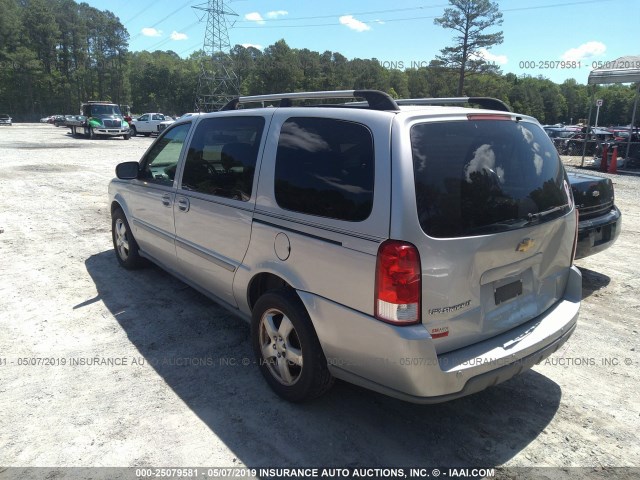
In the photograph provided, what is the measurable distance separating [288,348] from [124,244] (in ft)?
11.4

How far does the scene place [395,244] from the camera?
232 cm

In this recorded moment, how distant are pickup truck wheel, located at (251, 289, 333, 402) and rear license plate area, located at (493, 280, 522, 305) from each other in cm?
111

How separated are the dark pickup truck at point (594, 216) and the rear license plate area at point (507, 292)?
2.56 meters

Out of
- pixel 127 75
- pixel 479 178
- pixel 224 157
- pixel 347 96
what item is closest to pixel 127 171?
pixel 224 157

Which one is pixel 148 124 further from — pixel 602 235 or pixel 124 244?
pixel 602 235

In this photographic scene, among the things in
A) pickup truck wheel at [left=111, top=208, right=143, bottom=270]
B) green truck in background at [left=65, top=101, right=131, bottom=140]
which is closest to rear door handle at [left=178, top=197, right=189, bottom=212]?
pickup truck wheel at [left=111, top=208, right=143, bottom=270]

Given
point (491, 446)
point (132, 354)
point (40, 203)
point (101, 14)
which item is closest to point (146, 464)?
point (132, 354)

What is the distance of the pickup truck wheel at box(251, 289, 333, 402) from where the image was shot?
9.37 feet

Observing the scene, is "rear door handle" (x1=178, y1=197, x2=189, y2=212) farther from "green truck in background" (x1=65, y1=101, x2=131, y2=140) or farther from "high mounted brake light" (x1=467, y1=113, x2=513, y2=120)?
"green truck in background" (x1=65, y1=101, x2=131, y2=140)

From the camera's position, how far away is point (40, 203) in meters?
9.62

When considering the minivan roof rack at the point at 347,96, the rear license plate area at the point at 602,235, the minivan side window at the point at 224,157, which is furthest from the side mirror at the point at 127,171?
the rear license plate area at the point at 602,235

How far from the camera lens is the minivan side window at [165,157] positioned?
440 cm

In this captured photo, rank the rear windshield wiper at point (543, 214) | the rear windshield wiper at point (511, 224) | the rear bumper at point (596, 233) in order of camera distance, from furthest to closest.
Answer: the rear bumper at point (596, 233) → the rear windshield wiper at point (543, 214) → the rear windshield wiper at point (511, 224)

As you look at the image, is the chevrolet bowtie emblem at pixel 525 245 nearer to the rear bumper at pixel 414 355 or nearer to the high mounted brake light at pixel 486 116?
the rear bumper at pixel 414 355
